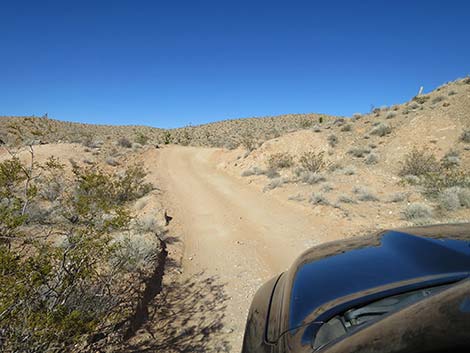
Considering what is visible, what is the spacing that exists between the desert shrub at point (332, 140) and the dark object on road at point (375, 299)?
1516 centimetres

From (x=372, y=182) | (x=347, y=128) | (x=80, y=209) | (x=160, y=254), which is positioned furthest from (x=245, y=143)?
(x=80, y=209)

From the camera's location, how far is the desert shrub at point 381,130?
56.6ft

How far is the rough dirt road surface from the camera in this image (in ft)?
15.9

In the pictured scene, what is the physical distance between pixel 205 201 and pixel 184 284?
5729mm

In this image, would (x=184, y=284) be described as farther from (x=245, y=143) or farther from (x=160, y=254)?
(x=245, y=143)

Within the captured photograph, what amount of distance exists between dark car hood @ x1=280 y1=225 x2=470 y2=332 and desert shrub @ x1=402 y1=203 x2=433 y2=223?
544 centimetres

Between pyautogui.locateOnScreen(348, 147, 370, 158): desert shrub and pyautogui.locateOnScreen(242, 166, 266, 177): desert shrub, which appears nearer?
pyautogui.locateOnScreen(242, 166, 266, 177): desert shrub

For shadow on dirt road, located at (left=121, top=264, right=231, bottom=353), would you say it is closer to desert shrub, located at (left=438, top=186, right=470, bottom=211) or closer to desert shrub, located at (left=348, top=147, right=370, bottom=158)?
desert shrub, located at (left=438, top=186, right=470, bottom=211)

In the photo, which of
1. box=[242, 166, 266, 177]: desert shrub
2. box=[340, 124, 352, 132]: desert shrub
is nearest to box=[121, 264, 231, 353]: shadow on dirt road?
box=[242, 166, 266, 177]: desert shrub

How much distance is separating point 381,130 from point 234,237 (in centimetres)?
1412

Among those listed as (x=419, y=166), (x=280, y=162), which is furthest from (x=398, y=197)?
(x=280, y=162)

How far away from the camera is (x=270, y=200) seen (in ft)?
35.2

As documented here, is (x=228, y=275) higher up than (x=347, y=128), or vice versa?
(x=347, y=128)

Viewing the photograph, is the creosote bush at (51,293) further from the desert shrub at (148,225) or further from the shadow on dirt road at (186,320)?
the desert shrub at (148,225)
